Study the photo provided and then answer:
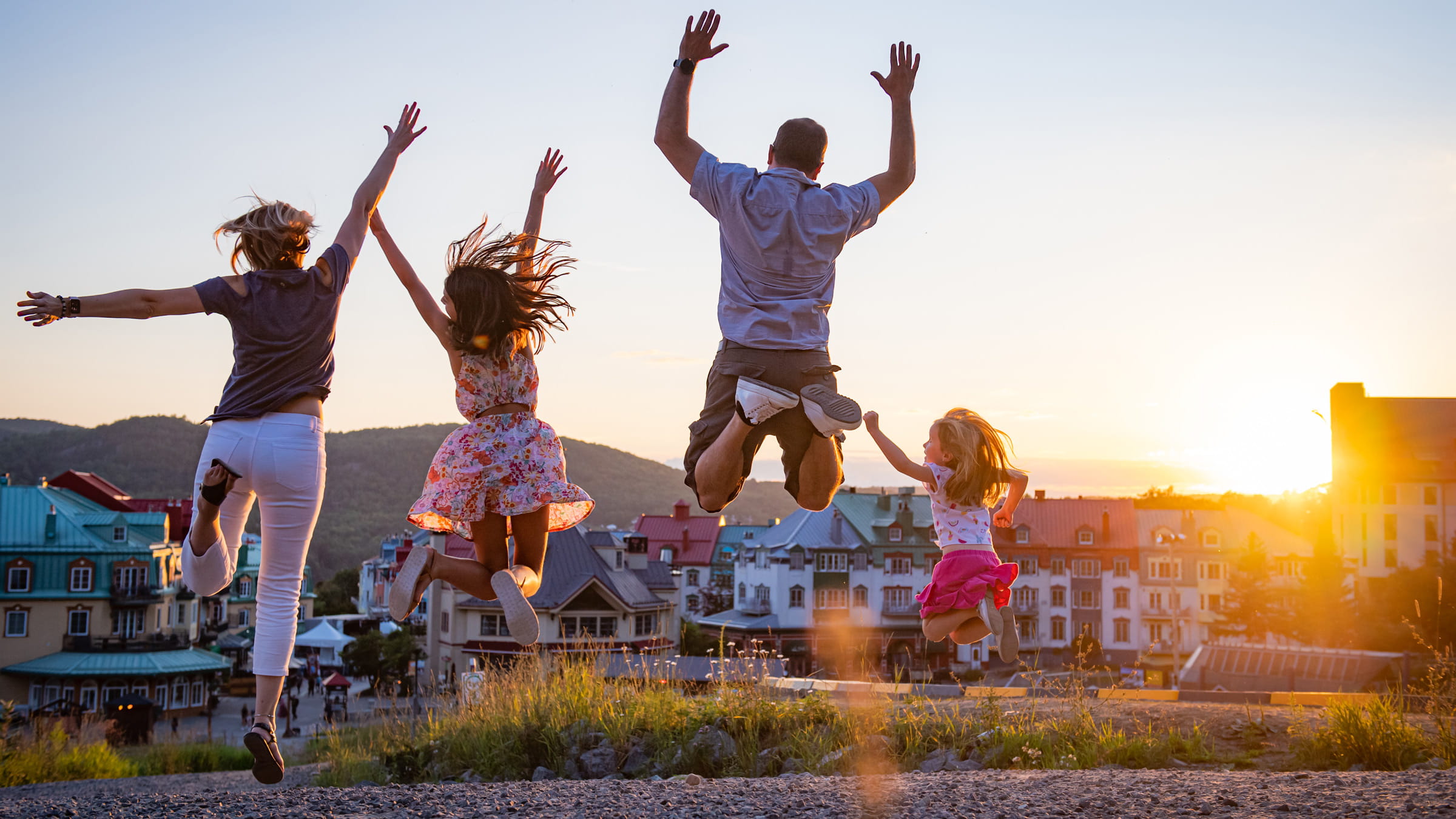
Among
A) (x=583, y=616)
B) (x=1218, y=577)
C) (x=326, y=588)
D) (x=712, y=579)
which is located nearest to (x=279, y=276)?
(x=583, y=616)

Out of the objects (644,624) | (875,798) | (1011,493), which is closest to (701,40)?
(1011,493)

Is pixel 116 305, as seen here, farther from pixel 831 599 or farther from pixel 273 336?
pixel 831 599

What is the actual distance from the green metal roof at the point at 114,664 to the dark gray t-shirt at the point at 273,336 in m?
38.1

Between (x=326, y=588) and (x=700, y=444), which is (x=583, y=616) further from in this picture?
(x=326, y=588)

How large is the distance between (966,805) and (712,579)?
62.1 m

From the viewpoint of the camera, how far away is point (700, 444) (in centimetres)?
641

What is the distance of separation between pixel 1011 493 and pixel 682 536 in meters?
65.1

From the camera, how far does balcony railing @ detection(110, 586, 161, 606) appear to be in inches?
1555

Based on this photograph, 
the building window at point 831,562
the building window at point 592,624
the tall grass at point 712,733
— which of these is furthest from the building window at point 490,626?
the tall grass at point 712,733

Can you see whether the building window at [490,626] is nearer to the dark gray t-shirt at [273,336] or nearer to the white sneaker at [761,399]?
the dark gray t-shirt at [273,336]

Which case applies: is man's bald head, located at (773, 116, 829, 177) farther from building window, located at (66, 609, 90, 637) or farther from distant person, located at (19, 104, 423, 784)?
building window, located at (66, 609, 90, 637)

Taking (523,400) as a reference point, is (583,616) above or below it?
below

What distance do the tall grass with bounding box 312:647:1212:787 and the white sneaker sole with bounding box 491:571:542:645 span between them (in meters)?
5.63

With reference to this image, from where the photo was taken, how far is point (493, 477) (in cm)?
629
